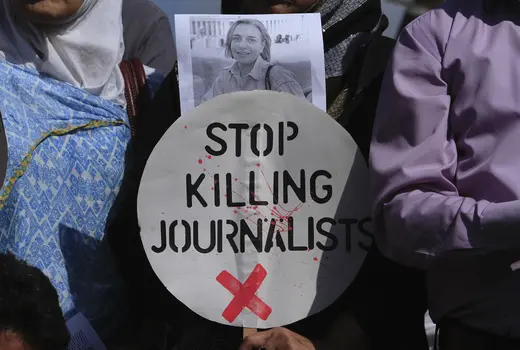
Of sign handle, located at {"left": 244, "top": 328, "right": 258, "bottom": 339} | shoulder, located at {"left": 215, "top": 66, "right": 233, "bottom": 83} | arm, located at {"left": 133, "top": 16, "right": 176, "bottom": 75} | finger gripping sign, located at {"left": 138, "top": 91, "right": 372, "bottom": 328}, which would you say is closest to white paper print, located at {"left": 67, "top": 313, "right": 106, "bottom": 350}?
finger gripping sign, located at {"left": 138, "top": 91, "right": 372, "bottom": 328}

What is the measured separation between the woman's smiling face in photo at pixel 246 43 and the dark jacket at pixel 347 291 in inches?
7.1

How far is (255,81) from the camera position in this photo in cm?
264

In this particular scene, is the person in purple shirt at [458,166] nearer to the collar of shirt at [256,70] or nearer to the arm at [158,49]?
the collar of shirt at [256,70]

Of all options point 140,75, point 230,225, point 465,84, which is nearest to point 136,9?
point 140,75

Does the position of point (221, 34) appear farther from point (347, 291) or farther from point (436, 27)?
point (347, 291)

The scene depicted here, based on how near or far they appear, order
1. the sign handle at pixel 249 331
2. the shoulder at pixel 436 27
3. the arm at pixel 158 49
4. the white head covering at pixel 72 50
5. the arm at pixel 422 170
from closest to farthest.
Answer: the arm at pixel 422 170 < the shoulder at pixel 436 27 < the sign handle at pixel 249 331 < the white head covering at pixel 72 50 < the arm at pixel 158 49

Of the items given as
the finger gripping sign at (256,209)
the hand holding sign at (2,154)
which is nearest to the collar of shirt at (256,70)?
the finger gripping sign at (256,209)

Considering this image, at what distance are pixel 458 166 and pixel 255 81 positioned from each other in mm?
619

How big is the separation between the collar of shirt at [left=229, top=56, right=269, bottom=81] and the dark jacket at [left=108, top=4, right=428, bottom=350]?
0.16 m

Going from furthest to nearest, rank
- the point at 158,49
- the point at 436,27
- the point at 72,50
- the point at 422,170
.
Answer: the point at 158,49 → the point at 72,50 → the point at 436,27 → the point at 422,170

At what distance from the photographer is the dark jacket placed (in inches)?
100

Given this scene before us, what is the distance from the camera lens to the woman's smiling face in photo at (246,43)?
2.66 m

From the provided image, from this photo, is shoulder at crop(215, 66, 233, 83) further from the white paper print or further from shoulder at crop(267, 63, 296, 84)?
the white paper print

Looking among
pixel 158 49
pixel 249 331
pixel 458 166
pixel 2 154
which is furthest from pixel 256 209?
pixel 158 49
